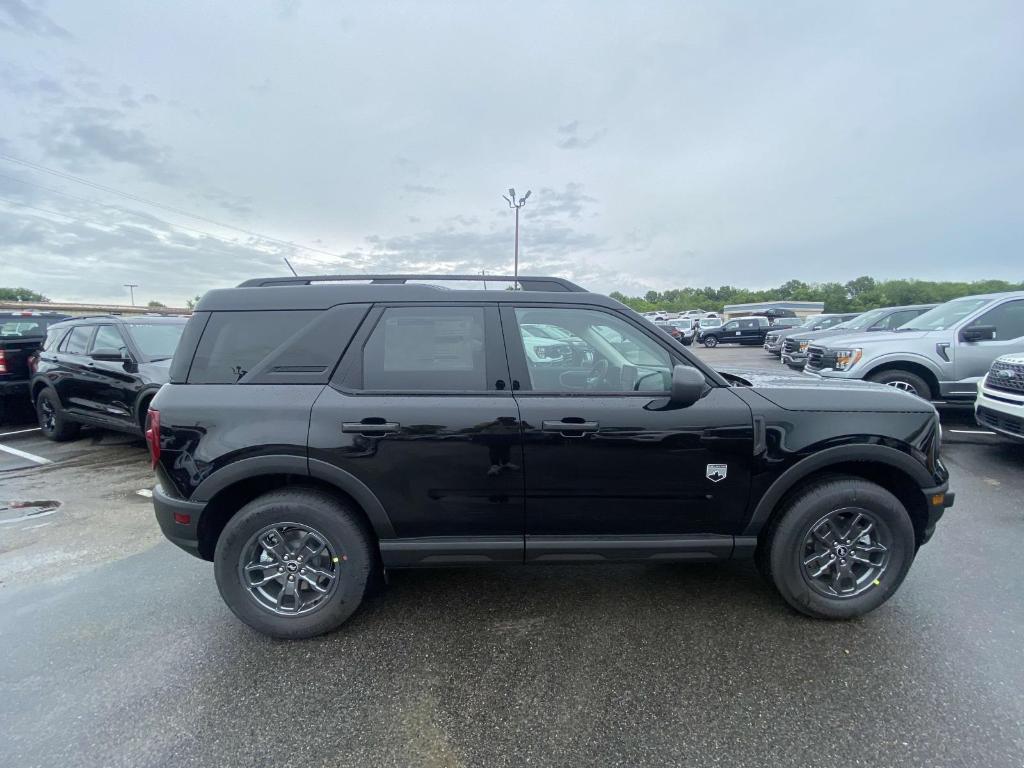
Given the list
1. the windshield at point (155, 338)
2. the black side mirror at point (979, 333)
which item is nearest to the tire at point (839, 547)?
the black side mirror at point (979, 333)

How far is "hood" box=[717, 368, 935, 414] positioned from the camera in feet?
8.36

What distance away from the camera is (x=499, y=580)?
10.1ft

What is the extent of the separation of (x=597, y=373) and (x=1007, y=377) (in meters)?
5.37

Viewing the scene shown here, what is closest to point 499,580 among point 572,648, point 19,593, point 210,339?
point 572,648

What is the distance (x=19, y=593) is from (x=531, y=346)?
3.62m

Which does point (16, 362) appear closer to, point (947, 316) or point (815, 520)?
point (815, 520)

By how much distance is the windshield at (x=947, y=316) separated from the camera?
22.4 ft

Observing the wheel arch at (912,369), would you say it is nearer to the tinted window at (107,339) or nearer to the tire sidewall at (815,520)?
the tire sidewall at (815,520)

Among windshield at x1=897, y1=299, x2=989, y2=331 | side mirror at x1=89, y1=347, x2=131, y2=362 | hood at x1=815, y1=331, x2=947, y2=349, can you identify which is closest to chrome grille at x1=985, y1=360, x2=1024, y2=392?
hood at x1=815, y1=331, x2=947, y2=349

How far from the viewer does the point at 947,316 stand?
7.14m

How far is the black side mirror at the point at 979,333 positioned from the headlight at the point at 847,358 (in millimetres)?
1199

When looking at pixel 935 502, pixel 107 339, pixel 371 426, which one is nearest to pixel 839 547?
pixel 935 502

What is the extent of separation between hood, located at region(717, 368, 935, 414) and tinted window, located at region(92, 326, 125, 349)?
23.4ft

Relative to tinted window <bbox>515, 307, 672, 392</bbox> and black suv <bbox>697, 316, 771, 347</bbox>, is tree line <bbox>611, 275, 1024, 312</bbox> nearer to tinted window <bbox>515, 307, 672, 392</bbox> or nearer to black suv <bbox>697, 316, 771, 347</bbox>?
black suv <bbox>697, 316, 771, 347</bbox>
